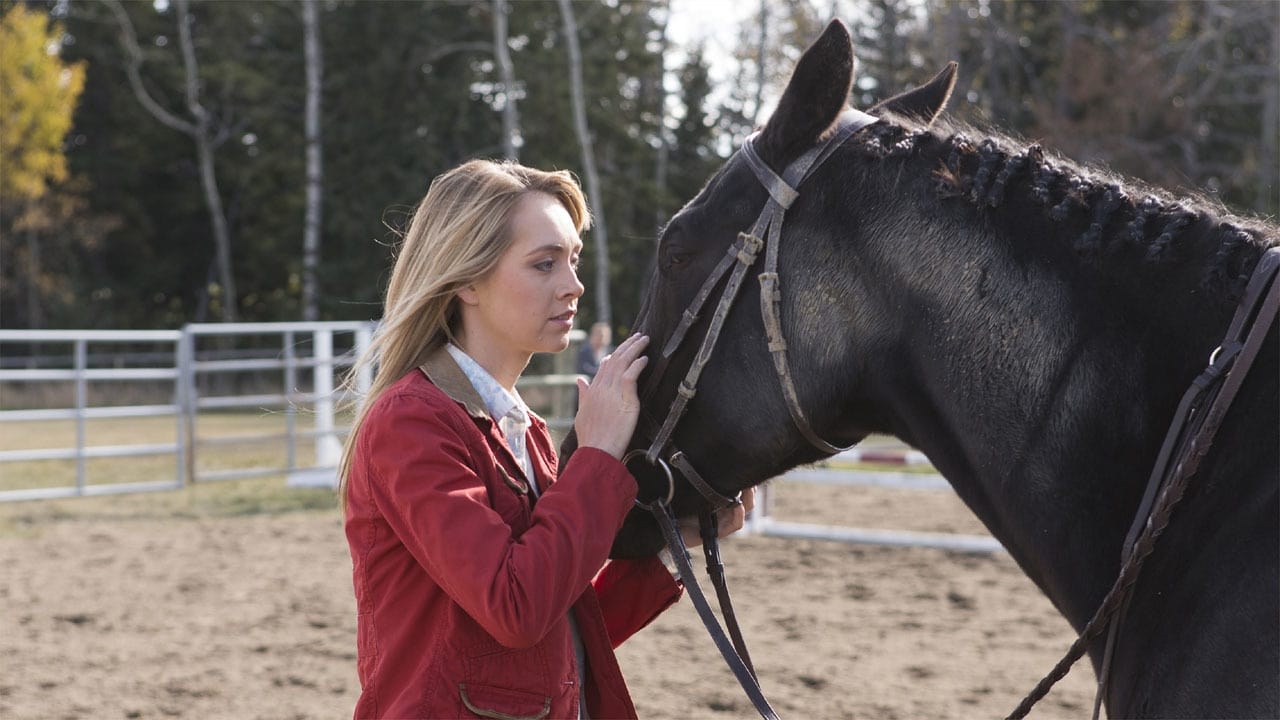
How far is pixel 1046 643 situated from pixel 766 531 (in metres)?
3.44

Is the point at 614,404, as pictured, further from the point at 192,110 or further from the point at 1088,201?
the point at 192,110

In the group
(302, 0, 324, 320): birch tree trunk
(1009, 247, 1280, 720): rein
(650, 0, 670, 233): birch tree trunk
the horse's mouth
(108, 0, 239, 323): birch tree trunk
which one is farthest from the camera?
(650, 0, 670, 233): birch tree trunk

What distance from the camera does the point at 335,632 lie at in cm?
597

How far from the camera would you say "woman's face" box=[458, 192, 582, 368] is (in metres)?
2.02

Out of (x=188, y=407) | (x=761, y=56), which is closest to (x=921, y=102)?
(x=188, y=407)

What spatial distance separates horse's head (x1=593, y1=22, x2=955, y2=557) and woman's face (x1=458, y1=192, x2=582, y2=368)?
6.2 inches

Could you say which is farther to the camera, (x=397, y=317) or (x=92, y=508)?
(x=92, y=508)

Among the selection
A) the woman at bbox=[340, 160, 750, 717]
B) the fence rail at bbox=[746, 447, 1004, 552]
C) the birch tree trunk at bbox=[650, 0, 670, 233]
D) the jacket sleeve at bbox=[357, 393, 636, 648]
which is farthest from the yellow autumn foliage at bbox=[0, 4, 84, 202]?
the jacket sleeve at bbox=[357, 393, 636, 648]

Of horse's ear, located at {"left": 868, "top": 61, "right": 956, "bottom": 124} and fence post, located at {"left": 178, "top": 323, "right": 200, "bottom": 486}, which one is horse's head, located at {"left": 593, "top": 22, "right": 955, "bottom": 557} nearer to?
horse's ear, located at {"left": 868, "top": 61, "right": 956, "bottom": 124}

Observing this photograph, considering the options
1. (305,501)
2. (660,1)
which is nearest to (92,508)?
(305,501)

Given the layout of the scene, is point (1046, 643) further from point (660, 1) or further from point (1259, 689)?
point (660, 1)

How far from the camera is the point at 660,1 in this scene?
27719mm

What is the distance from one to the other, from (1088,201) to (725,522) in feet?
2.97

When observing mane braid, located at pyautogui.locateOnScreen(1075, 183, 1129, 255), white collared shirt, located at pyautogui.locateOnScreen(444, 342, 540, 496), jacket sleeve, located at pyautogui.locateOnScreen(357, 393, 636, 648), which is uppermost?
mane braid, located at pyautogui.locateOnScreen(1075, 183, 1129, 255)
